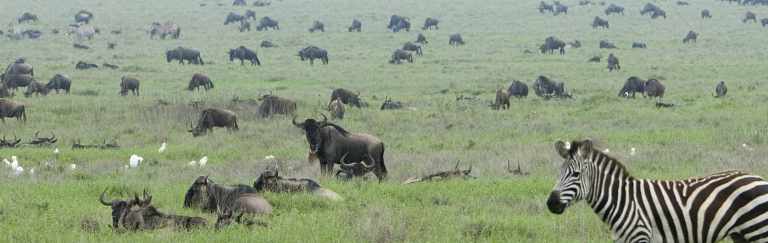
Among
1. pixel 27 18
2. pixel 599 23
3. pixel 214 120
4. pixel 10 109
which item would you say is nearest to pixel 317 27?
pixel 599 23

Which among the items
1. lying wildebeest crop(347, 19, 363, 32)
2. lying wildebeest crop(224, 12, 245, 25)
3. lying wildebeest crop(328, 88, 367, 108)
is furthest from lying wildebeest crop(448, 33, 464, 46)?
lying wildebeest crop(328, 88, 367, 108)

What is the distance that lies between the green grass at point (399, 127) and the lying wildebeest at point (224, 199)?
22 centimetres

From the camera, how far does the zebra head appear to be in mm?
7516

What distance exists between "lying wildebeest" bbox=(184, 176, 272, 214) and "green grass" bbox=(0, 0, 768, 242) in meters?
0.22

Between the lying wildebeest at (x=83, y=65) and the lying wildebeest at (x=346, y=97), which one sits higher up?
the lying wildebeest at (x=346, y=97)

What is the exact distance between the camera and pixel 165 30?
2406 inches

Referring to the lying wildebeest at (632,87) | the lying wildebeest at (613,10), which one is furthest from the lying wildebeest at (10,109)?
the lying wildebeest at (613,10)

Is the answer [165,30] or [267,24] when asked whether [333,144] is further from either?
[267,24]

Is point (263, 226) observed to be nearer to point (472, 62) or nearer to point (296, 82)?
point (296, 82)

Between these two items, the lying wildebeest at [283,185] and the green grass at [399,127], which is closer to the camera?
the green grass at [399,127]

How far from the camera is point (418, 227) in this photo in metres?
10.0

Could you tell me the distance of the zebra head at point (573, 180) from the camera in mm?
7516

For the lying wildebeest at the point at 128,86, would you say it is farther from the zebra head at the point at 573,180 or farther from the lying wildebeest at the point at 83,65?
the zebra head at the point at 573,180

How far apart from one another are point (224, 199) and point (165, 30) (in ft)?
170
